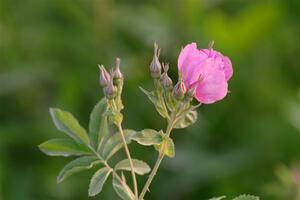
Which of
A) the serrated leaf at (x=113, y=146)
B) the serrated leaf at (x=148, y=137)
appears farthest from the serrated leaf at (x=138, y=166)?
the serrated leaf at (x=148, y=137)

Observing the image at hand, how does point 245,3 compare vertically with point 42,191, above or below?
above

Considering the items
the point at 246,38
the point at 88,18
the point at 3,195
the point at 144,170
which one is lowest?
the point at 144,170

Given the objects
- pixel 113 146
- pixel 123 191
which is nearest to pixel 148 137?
pixel 123 191

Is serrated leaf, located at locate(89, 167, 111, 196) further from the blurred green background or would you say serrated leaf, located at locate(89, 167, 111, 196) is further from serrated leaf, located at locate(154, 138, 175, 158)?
the blurred green background

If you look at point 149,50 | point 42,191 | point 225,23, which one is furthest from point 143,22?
point 42,191

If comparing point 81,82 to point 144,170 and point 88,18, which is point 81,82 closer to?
point 88,18

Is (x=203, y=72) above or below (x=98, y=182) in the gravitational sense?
above

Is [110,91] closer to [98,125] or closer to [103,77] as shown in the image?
[103,77]
